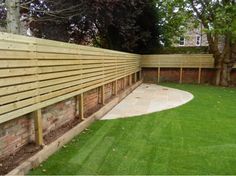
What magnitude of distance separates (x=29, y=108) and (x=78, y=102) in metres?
2.17

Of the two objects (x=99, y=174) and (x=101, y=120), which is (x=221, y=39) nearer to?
(x=101, y=120)

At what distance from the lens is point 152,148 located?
14.6ft

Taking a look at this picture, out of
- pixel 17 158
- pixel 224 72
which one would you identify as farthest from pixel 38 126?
pixel 224 72

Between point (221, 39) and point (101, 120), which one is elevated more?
point (221, 39)

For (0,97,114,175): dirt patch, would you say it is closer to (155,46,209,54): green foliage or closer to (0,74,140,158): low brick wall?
(0,74,140,158): low brick wall

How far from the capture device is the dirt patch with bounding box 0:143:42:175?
325cm

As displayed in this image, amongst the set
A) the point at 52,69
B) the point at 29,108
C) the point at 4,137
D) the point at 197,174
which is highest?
the point at 52,69

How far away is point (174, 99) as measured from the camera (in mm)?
9805

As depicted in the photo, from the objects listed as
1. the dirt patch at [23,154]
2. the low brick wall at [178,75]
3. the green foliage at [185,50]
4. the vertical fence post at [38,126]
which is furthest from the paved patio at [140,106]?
the green foliage at [185,50]

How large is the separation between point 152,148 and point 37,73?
203cm

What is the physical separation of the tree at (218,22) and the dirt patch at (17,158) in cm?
1073

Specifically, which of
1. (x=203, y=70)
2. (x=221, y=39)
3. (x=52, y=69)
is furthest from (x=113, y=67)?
(x=221, y=39)

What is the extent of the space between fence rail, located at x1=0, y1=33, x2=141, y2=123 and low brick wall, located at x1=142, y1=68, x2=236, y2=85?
11.0 meters

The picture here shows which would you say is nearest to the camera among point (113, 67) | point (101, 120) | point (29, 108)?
point (29, 108)
